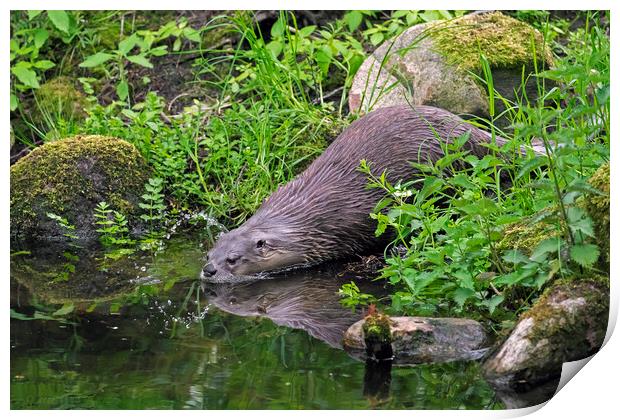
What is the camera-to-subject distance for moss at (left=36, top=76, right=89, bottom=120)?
7.57 metres

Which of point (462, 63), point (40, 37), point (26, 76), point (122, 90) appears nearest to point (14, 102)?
point (26, 76)

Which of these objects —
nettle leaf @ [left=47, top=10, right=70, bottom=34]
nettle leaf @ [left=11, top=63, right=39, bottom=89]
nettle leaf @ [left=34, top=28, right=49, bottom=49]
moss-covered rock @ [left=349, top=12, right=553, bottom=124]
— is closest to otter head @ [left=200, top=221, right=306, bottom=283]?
moss-covered rock @ [left=349, top=12, right=553, bottom=124]

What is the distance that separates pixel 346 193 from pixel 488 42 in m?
1.50

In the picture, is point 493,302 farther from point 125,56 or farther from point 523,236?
point 125,56

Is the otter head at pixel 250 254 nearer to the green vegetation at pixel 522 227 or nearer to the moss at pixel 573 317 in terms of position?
the green vegetation at pixel 522 227

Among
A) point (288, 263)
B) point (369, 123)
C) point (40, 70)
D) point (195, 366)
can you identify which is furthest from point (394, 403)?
point (40, 70)

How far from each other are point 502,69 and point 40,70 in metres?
3.41

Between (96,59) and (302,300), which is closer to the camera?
(302,300)

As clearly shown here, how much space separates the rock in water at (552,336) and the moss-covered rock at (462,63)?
2.64 meters

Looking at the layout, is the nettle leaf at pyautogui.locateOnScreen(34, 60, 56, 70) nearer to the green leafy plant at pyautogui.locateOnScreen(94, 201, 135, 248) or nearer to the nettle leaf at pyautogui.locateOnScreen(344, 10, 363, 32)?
the green leafy plant at pyautogui.locateOnScreen(94, 201, 135, 248)

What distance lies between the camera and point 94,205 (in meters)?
6.30

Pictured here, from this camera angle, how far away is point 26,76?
7.50 metres

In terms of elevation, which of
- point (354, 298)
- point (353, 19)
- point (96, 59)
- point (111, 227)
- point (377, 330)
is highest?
point (353, 19)

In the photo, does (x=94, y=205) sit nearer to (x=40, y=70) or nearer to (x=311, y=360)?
(x=40, y=70)
